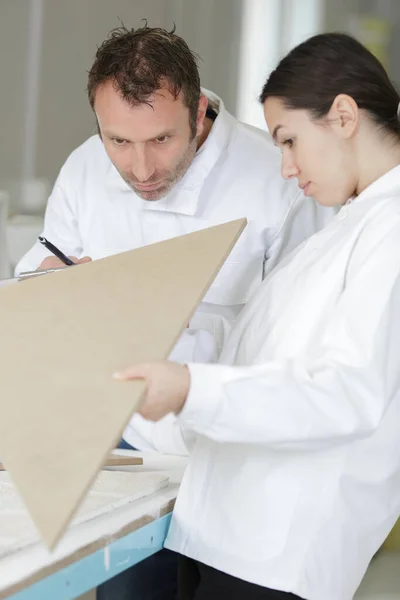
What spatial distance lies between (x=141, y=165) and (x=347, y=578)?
73 cm

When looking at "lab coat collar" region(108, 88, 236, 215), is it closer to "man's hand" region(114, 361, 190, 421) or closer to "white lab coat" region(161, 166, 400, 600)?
"white lab coat" region(161, 166, 400, 600)

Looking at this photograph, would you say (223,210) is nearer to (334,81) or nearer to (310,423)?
(334,81)

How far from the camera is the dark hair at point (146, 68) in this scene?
147cm

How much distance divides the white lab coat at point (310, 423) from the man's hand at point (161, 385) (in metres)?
0.01

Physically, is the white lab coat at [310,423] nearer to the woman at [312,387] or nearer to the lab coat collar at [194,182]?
the woman at [312,387]

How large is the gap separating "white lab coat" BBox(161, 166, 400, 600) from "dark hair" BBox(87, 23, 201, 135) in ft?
1.55

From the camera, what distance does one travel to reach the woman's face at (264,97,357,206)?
3.59ft

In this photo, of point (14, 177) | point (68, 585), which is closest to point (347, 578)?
point (68, 585)

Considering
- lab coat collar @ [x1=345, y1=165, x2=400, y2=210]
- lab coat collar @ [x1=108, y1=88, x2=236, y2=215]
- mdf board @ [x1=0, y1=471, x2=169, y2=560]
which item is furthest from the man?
lab coat collar @ [x1=345, y1=165, x2=400, y2=210]

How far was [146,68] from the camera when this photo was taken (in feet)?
4.94

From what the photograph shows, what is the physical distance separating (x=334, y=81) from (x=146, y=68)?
485mm

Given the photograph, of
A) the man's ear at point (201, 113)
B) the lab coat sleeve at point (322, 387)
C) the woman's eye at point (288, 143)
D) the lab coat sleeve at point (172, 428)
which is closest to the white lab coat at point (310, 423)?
the lab coat sleeve at point (322, 387)

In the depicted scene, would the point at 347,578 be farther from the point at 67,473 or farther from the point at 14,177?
the point at 14,177

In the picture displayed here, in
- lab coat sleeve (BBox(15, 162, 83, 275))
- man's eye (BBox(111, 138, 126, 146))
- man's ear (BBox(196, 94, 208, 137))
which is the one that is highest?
man's ear (BBox(196, 94, 208, 137))
